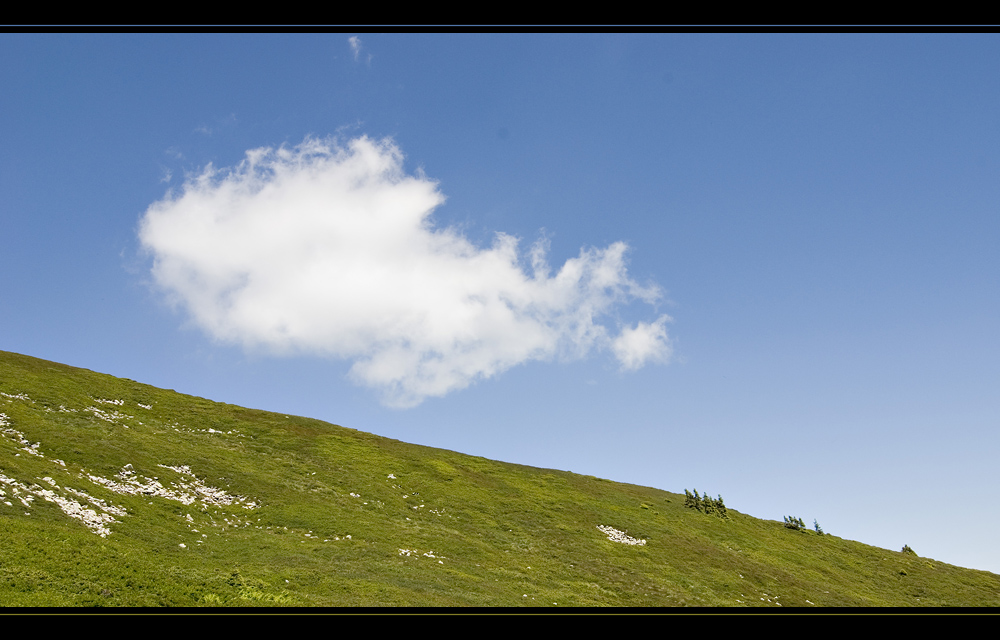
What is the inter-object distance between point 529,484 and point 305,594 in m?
57.3

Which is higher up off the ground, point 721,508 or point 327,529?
point 721,508

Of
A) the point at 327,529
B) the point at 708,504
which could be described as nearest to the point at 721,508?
the point at 708,504

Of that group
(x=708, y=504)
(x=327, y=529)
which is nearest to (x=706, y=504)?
(x=708, y=504)

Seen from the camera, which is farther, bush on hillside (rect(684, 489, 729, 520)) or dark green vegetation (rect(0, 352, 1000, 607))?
bush on hillside (rect(684, 489, 729, 520))

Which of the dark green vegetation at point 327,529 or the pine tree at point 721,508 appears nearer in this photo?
the dark green vegetation at point 327,529

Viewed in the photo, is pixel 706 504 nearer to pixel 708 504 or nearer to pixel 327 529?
pixel 708 504

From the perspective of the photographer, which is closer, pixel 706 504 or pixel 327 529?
pixel 327 529

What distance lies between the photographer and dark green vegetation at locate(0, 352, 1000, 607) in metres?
32.1

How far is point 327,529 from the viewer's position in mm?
49688

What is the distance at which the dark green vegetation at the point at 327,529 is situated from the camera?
3212 cm

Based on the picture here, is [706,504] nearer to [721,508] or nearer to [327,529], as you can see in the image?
[721,508]

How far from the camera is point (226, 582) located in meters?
31.8

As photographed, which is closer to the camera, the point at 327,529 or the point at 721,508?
the point at 327,529
